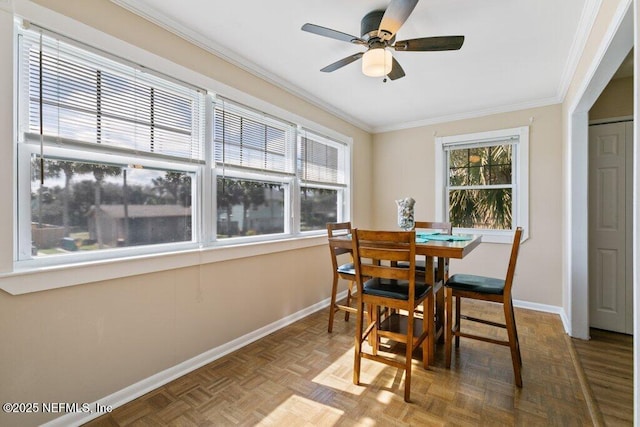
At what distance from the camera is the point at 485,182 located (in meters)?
3.89

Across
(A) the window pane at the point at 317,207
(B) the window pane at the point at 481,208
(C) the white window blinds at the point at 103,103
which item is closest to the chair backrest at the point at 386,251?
(C) the white window blinds at the point at 103,103

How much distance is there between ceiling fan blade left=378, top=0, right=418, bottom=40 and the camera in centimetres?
151

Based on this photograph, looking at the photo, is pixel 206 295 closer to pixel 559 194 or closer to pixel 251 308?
pixel 251 308

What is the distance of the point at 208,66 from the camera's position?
233 cm

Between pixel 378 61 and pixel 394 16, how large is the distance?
1.08ft

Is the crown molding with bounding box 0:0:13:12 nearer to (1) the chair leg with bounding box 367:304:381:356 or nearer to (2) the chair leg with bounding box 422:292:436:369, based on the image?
(1) the chair leg with bounding box 367:304:381:356

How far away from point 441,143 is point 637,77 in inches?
119

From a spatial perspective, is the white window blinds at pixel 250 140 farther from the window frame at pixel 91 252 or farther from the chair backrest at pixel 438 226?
the chair backrest at pixel 438 226

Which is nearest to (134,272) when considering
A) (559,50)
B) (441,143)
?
(559,50)

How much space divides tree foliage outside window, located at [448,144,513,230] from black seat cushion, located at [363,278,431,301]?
2.26m

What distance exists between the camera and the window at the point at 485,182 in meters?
3.63

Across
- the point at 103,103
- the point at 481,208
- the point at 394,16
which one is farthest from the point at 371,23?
Result: the point at 481,208

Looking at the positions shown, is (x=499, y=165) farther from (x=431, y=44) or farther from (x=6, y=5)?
(x=6, y=5)

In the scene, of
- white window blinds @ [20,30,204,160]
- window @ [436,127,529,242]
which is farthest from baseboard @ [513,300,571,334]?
white window blinds @ [20,30,204,160]
